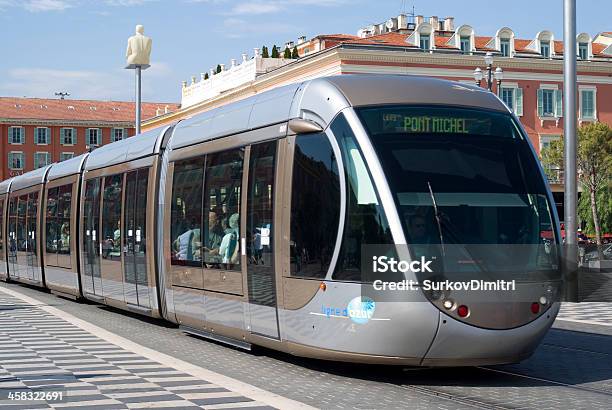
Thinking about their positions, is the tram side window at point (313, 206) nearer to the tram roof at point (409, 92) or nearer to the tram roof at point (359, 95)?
the tram roof at point (359, 95)

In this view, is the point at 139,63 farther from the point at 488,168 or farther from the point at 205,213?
the point at 488,168

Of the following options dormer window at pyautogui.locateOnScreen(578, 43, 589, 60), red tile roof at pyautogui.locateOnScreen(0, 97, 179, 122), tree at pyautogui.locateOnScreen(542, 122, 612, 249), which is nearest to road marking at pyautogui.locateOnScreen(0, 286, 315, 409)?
tree at pyautogui.locateOnScreen(542, 122, 612, 249)

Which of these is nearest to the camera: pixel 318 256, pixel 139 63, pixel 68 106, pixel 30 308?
pixel 318 256

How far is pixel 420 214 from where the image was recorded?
10711 millimetres

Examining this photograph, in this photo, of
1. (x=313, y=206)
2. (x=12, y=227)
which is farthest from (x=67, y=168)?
(x=313, y=206)

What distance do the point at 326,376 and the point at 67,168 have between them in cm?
1430

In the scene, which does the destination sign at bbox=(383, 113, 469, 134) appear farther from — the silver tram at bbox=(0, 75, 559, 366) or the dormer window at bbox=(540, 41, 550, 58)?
the dormer window at bbox=(540, 41, 550, 58)

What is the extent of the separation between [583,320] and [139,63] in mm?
21431

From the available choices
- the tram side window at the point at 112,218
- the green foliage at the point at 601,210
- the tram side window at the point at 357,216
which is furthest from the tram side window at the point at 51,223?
the green foliage at the point at 601,210

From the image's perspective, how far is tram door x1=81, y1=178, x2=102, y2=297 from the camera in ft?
70.6

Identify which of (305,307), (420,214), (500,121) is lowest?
(305,307)

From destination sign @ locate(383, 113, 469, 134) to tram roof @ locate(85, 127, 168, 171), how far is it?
6905mm

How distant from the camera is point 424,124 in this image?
37.2ft

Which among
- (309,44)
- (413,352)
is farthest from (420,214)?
(309,44)
